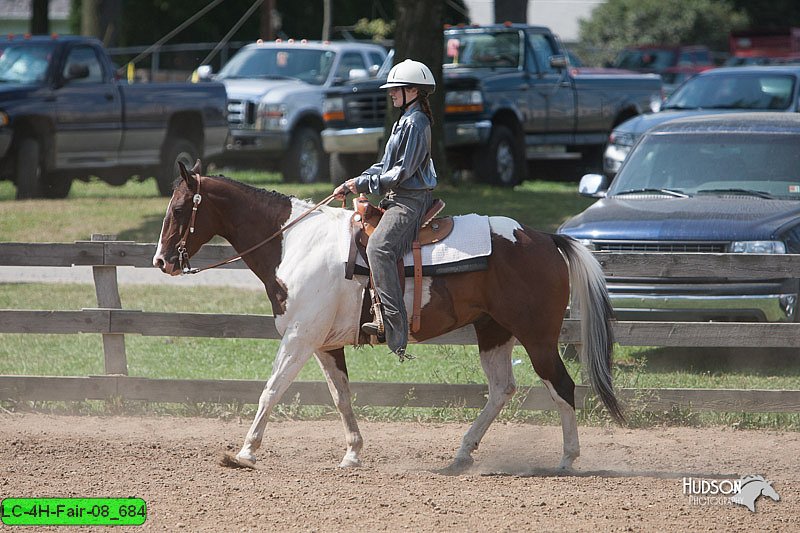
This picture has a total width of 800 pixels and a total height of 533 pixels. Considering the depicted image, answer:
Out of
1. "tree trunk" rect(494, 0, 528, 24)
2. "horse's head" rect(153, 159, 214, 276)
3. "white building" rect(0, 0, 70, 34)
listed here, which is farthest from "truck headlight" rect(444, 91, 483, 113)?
"white building" rect(0, 0, 70, 34)

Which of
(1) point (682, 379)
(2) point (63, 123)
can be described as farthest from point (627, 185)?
(2) point (63, 123)

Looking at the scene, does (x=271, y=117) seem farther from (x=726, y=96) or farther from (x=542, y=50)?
(x=726, y=96)

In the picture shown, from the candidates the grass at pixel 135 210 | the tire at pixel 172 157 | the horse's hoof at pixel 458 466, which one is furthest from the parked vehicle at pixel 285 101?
the horse's hoof at pixel 458 466

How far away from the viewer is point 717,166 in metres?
11.0

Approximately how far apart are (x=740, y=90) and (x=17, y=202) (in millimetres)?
10628

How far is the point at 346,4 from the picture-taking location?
42.2 meters

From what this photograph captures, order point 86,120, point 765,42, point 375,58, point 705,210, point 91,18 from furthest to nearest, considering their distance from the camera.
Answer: point 765,42
point 91,18
point 375,58
point 86,120
point 705,210

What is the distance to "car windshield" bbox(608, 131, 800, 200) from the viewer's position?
35.1ft

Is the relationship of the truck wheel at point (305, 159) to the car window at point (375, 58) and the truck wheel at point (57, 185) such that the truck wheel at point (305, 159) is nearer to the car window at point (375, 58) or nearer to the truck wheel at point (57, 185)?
the car window at point (375, 58)

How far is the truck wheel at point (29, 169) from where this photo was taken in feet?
56.7

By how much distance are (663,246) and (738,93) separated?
8.21 meters

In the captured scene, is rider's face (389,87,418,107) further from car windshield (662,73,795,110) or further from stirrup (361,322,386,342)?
car windshield (662,73,795,110)

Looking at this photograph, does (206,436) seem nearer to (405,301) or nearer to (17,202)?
(405,301)

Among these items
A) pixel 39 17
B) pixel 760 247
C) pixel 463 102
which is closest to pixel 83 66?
pixel 463 102
